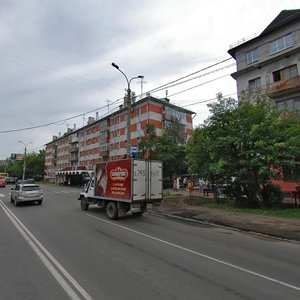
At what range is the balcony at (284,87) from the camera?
2585 cm

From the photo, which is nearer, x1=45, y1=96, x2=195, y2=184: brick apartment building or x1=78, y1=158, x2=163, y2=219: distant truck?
x1=78, y1=158, x2=163, y2=219: distant truck

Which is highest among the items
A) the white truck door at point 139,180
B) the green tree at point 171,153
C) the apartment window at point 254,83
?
the apartment window at point 254,83

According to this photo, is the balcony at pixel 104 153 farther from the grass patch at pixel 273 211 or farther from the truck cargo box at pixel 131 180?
the truck cargo box at pixel 131 180

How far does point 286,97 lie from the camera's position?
27.2 metres

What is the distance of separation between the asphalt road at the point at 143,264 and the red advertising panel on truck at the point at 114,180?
2.93 metres

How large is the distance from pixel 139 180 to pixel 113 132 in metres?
52.0

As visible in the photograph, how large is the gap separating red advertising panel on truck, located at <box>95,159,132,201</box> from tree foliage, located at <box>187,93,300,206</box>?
218 inches

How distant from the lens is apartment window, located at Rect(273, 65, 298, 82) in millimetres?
27109

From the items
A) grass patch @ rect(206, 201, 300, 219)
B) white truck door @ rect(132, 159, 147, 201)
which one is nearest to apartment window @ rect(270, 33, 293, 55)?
grass patch @ rect(206, 201, 300, 219)

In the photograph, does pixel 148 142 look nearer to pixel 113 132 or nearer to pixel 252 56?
pixel 252 56

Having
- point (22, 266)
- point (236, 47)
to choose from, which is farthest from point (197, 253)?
point (236, 47)

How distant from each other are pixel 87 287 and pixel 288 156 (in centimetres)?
1397

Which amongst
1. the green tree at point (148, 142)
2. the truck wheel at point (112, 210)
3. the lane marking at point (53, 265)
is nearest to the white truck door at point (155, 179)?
the truck wheel at point (112, 210)

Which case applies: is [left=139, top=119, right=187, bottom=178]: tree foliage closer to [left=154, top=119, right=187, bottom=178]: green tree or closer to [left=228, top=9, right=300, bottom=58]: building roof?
[left=154, top=119, right=187, bottom=178]: green tree
